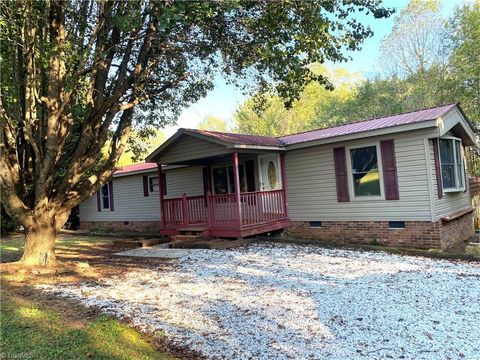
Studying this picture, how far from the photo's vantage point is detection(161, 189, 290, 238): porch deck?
426 inches

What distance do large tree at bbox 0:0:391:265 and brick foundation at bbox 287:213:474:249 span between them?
13.7 feet

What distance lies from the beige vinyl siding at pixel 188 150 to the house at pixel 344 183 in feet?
0.10

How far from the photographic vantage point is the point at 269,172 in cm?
1240

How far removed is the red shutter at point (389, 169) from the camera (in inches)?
382

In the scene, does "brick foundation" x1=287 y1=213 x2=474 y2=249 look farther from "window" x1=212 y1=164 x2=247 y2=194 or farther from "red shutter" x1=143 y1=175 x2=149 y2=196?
"red shutter" x1=143 y1=175 x2=149 y2=196

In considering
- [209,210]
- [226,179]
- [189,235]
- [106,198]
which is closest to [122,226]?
[106,198]

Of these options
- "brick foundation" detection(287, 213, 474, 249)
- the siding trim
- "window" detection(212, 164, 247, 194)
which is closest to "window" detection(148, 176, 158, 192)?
"window" detection(212, 164, 247, 194)

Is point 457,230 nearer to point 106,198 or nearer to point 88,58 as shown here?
point 88,58

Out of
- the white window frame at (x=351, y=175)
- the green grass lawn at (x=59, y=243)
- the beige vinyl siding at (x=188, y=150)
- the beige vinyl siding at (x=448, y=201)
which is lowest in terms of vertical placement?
the green grass lawn at (x=59, y=243)

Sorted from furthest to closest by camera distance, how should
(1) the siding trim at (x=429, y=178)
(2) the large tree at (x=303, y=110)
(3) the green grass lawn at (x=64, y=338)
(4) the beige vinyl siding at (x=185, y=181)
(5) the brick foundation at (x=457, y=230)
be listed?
1. (2) the large tree at (x=303, y=110)
2. (4) the beige vinyl siding at (x=185, y=181)
3. (5) the brick foundation at (x=457, y=230)
4. (1) the siding trim at (x=429, y=178)
5. (3) the green grass lawn at (x=64, y=338)

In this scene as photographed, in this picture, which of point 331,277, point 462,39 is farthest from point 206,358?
point 462,39

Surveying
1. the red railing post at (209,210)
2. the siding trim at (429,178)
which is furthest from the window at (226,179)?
the siding trim at (429,178)

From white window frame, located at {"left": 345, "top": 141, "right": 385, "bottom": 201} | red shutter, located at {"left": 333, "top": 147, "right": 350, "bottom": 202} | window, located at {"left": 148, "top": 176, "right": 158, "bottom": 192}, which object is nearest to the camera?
white window frame, located at {"left": 345, "top": 141, "right": 385, "bottom": 201}

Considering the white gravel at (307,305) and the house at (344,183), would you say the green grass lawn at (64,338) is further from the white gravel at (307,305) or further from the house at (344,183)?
the house at (344,183)
